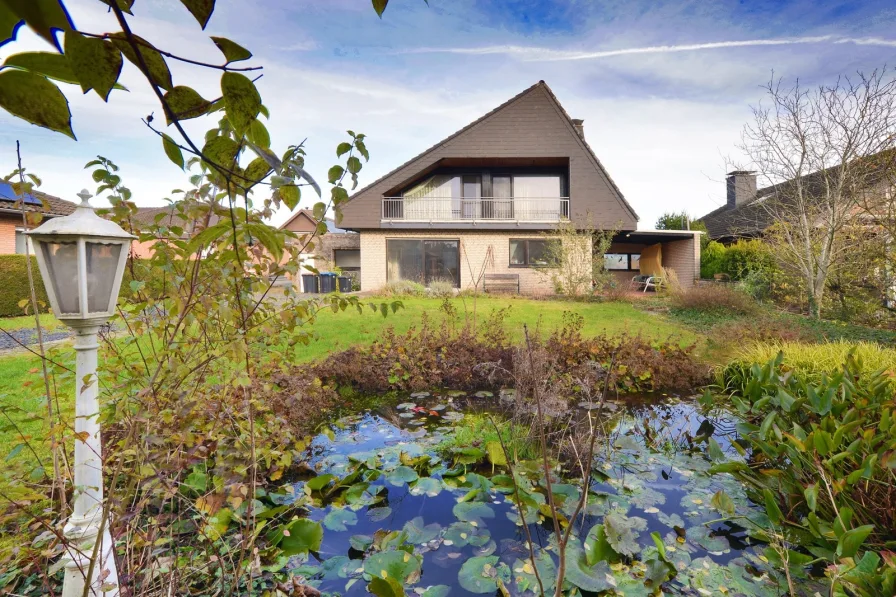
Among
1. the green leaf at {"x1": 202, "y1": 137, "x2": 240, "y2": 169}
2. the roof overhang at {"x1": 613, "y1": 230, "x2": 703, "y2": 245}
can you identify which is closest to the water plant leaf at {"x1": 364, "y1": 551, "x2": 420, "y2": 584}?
the green leaf at {"x1": 202, "y1": 137, "x2": 240, "y2": 169}

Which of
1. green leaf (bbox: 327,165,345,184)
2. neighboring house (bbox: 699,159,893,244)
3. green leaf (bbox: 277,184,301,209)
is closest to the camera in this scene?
green leaf (bbox: 277,184,301,209)

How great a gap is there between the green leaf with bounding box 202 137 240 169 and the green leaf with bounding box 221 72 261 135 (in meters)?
0.15

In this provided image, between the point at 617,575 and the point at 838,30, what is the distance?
35.5 ft

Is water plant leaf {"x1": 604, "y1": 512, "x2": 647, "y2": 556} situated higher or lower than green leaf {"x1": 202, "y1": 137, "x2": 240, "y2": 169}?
lower

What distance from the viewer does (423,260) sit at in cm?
1731

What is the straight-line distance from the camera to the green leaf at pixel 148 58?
431 mm

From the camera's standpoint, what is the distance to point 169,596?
1.60 metres

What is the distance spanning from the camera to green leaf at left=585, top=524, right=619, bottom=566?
2.18m

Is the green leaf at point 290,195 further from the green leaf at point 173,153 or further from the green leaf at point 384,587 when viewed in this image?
the green leaf at point 384,587

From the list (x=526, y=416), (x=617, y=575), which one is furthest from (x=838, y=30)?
(x=617, y=575)

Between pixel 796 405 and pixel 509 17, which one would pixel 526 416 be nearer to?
pixel 796 405

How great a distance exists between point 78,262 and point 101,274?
0.29 feet

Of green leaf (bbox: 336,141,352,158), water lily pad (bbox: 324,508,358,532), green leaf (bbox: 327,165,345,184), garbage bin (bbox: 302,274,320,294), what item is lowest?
water lily pad (bbox: 324,508,358,532)

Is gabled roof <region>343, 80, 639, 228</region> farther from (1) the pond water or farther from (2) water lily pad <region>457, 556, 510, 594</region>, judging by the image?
Result: (2) water lily pad <region>457, 556, 510, 594</region>
